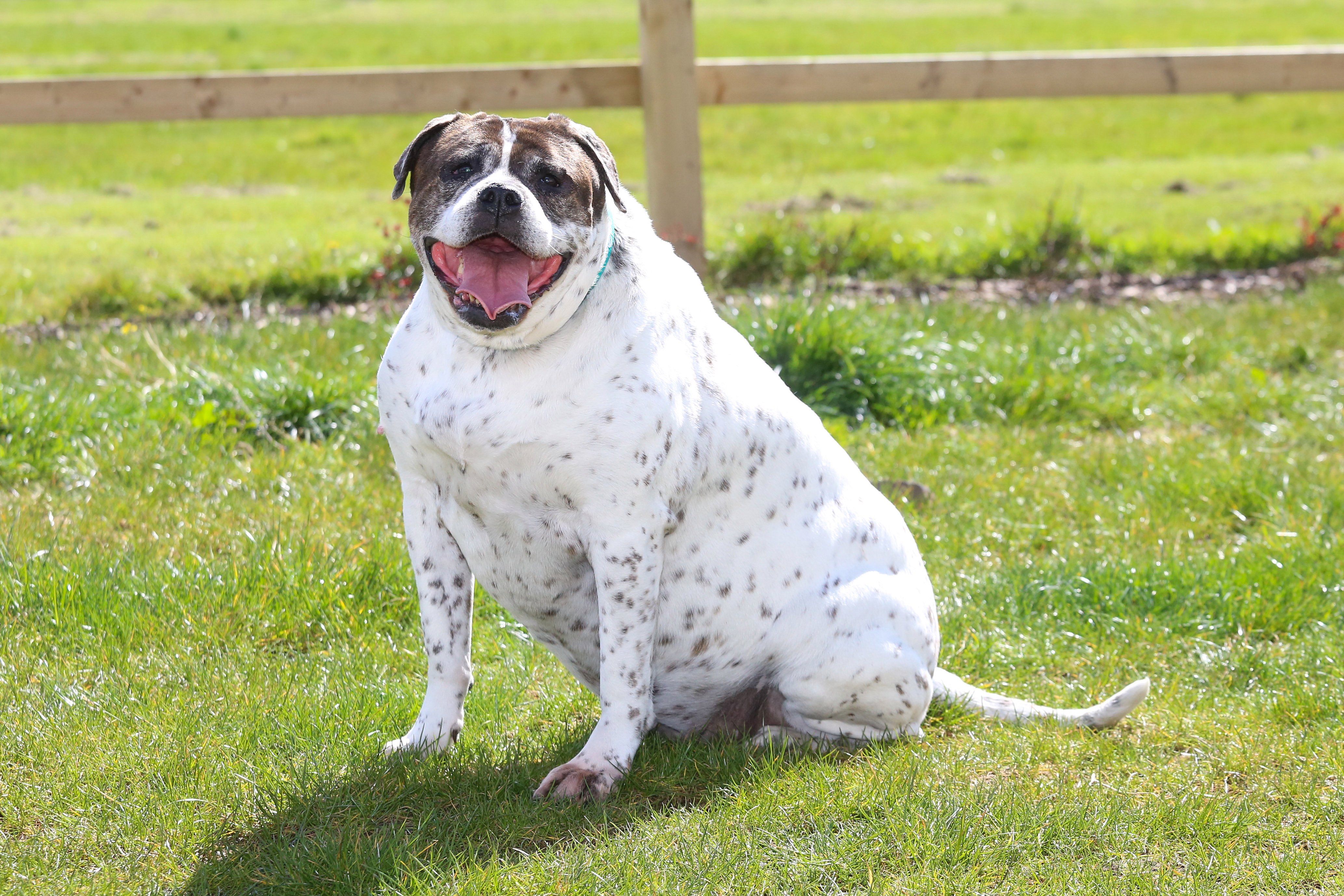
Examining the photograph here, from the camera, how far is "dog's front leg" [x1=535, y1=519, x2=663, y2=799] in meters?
2.94

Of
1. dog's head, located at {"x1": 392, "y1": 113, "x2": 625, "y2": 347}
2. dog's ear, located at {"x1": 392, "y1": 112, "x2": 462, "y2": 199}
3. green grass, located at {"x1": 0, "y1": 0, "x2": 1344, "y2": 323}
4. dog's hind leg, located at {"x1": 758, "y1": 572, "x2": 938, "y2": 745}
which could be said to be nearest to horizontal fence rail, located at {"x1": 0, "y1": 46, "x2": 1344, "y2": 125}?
green grass, located at {"x1": 0, "y1": 0, "x2": 1344, "y2": 323}

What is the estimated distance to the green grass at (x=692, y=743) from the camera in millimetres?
2820

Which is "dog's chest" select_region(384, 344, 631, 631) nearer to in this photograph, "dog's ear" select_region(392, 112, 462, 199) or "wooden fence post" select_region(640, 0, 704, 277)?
"dog's ear" select_region(392, 112, 462, 199)

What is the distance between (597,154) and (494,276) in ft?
1.27

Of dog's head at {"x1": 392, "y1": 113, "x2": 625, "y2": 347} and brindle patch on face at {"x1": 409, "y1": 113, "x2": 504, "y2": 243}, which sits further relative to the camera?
brindle patch on face at {"x1": 409, "y1": 113, "x2": 504, "y2": 243}

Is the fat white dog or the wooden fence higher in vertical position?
the wooden fence

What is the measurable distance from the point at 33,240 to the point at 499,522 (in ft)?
24.4

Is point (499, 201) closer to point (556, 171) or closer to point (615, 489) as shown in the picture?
point (556, 171)

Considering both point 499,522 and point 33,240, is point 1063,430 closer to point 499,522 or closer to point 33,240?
point 499,522

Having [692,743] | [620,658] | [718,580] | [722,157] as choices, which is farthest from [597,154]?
[722,157]

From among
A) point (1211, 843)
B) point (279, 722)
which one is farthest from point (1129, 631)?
point (279, 722)

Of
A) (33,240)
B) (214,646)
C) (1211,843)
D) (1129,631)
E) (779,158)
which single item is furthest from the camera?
(779,158)

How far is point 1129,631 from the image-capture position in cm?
411

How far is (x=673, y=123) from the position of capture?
23.6 ft
